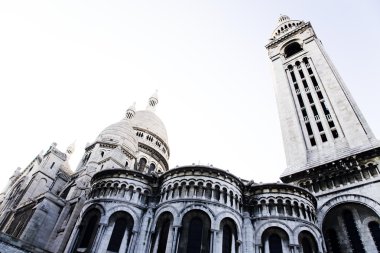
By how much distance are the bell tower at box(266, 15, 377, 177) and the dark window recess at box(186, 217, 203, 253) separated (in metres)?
12.2

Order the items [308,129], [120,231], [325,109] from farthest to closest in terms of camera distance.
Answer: [308,129], [325,109], [120,231]

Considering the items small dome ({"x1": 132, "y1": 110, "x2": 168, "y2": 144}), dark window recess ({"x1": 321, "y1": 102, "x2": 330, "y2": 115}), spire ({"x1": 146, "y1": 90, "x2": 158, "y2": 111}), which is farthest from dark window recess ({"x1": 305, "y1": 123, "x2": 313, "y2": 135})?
spire ({"x1": 146, "y1": 90, "x2": 158, "y2": 111})

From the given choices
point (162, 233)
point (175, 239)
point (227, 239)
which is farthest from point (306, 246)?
point (162, 233)

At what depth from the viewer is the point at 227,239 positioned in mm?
20953

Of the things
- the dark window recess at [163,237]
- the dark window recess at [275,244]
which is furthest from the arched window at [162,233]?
the dark window recess at [275,244]

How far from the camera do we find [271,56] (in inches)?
1721

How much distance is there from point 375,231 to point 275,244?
26.4 ft

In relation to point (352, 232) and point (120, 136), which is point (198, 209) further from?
point (120, 136)

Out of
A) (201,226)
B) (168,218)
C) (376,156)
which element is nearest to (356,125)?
(376,156)

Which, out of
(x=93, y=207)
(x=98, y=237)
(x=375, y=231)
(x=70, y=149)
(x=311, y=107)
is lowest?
(x=98, y=237)

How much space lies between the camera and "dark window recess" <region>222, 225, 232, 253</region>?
20375mm

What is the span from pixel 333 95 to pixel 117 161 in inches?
1021

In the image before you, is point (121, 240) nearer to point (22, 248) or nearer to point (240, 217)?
point (22, 248)

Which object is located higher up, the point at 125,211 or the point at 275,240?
the point at 125,211
